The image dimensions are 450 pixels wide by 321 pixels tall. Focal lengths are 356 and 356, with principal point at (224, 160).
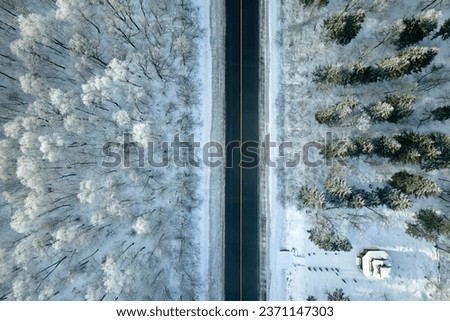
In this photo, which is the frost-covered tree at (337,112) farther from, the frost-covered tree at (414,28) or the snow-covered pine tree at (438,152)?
the snow-covered pine tree at (438,152)

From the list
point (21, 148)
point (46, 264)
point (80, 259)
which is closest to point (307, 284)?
point (80, 259)

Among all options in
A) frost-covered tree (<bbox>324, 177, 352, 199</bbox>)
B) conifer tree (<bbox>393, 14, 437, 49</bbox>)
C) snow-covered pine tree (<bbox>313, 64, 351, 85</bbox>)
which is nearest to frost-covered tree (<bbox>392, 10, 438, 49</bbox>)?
conifer tree (<bbox>393, 14, 437, 49</bbox>)

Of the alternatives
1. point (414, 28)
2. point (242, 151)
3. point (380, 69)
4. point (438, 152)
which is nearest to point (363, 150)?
point (438, 152)

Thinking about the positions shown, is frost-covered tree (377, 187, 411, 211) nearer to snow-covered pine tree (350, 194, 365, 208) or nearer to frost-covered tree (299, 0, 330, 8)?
snow-covered pine tree (350, 194, 365, 208)

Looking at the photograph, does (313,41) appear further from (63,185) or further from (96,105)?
(63,185)

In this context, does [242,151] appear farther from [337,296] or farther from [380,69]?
[337,296]
